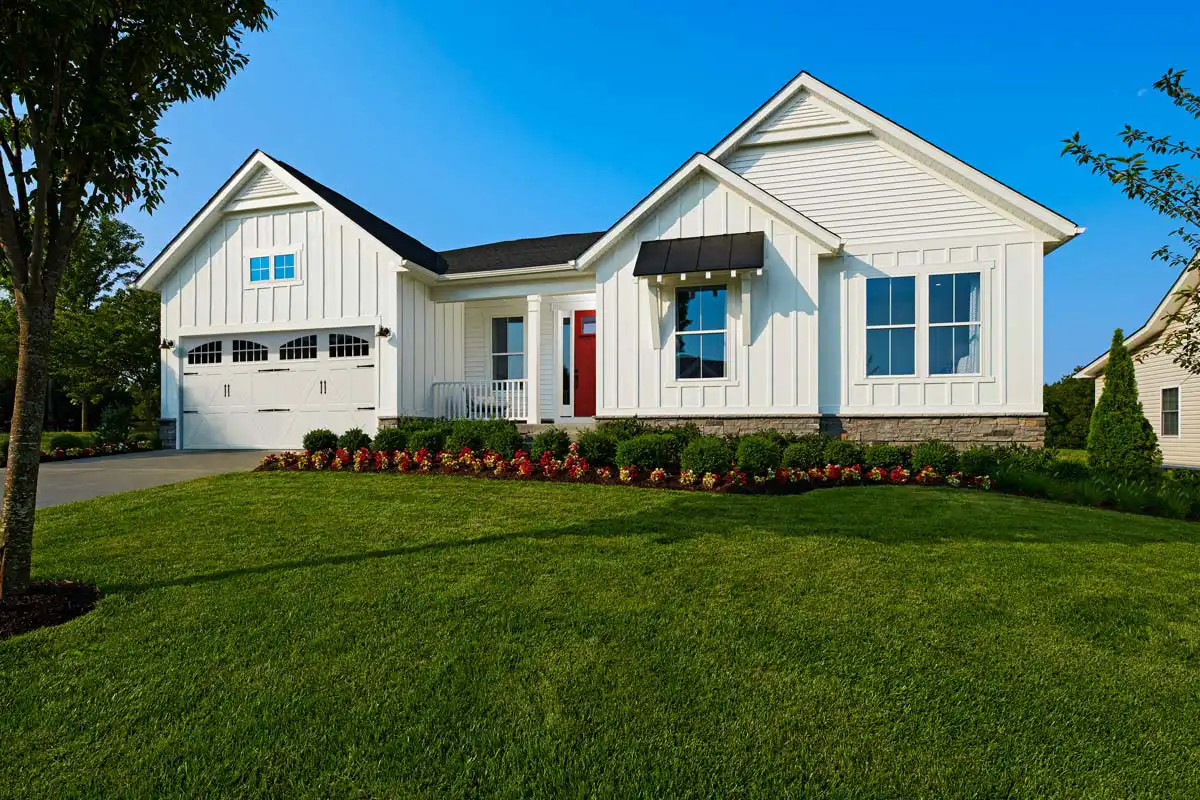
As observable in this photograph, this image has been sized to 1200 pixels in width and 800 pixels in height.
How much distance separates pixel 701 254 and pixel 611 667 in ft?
27.5

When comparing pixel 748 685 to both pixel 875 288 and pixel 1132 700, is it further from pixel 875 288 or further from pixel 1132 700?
pixel 875 288

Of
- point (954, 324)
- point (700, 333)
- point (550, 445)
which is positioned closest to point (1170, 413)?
point (954, 324)

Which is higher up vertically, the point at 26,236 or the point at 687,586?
the point at 26,236

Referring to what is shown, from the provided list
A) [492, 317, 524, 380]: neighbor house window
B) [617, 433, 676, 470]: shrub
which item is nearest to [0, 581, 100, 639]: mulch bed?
[617, 433, 676, 470]: shrub

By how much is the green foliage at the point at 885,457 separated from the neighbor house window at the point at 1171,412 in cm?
1268

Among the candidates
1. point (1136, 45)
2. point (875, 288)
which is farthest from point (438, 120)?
point (1136, 45)

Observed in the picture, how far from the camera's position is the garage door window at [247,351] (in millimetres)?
12586

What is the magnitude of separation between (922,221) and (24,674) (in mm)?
12054

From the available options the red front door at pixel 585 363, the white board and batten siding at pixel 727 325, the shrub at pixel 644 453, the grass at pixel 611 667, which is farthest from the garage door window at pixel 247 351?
the shrub at pixel 644 453

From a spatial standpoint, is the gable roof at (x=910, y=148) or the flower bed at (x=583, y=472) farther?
the gable roof at (x=910, y=148)

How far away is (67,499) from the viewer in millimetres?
7129

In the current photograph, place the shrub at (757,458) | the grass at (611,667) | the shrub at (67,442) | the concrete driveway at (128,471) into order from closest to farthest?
the grass at (611,667)
the concrete driveway at (128,471)
the shrub at (757,458)
the shrub at (67,442)

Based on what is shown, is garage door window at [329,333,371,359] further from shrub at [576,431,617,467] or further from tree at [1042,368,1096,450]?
tree at [1042,368,1096,450]

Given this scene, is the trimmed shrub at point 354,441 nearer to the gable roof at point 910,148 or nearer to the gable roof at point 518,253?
the gable roof at point 518,253
